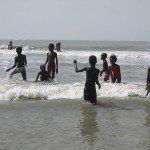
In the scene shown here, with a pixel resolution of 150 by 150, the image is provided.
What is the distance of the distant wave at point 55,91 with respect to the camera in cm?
967

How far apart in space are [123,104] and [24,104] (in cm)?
244

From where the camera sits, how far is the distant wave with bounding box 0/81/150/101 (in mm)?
9672

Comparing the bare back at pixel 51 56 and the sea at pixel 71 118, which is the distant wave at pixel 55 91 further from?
the bare back at pixel 51 56

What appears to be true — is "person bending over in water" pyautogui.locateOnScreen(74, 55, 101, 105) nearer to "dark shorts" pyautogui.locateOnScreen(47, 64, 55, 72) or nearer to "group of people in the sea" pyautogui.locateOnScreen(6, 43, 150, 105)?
"group of people in the sea" pyautogui.locateOnScreen(6, 43, 150, 105)

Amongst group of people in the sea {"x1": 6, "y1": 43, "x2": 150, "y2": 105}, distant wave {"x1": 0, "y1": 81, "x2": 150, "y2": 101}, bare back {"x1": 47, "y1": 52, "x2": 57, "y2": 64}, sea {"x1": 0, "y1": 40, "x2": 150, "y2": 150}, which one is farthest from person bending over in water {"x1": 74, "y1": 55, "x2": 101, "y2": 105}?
bare back {"x1": 47, "y1": 52, "x2": 57, "y2": 64}

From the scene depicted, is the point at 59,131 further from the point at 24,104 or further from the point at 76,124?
the point at 24,104

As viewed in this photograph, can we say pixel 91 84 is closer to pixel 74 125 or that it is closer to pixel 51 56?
pixel 74 125

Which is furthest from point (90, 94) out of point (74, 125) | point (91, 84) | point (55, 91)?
point (74, 125)

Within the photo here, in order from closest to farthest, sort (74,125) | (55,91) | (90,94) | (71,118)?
(74,125) → (71,118) → (90,94) → (55,91)

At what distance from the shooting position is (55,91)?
405 inches

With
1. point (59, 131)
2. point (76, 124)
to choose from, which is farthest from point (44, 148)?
point (76, 124)

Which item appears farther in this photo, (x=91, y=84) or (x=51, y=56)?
(x=51, y=56)

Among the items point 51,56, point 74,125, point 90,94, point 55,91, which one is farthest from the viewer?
point 51,56

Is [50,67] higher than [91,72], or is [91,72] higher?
[91,72]
